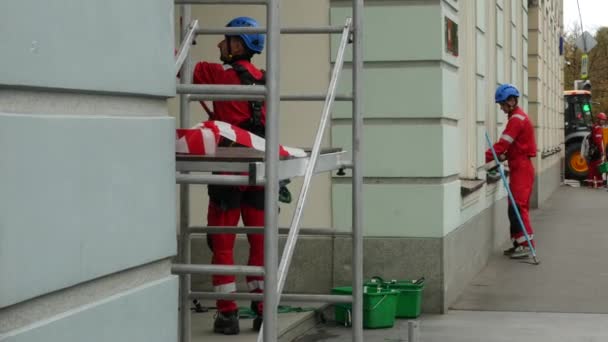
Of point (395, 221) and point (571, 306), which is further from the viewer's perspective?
point (571, 306)

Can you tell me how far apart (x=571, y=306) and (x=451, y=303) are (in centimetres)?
97

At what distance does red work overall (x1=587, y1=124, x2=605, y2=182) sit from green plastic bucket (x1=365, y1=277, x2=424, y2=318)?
23.3 metres

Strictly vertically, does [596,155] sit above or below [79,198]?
above

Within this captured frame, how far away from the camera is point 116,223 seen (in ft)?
10.0

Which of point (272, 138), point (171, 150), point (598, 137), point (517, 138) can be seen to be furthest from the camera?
point (598, 137)

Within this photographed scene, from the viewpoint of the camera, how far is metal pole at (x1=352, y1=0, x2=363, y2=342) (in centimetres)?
525

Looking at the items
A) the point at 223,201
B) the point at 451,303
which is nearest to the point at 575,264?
the point at 451,303

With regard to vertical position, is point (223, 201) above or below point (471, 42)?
below

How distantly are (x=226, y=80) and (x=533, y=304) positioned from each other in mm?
4228

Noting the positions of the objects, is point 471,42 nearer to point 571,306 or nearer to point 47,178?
point 571,306

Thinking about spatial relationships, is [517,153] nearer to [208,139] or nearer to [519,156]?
[519,156]

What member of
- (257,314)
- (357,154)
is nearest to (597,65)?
(257,314)

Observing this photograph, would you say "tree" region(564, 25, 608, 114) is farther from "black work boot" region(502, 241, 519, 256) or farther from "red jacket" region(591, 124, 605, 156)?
"black work boot" region(502, 241, 519, 256)

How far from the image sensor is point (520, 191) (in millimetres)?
13250
